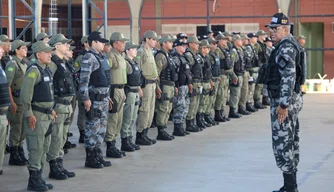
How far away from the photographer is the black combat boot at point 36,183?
8984 mm

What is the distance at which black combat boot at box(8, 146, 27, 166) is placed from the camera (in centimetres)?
1101

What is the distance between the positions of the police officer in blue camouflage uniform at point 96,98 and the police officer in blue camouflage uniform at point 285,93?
2851 millimetres

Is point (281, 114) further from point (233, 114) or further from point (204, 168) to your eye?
point (233, 114)

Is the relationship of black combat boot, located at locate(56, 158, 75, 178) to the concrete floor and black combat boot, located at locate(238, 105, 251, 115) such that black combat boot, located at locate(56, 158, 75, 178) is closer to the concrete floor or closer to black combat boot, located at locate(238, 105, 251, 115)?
the concrete floor

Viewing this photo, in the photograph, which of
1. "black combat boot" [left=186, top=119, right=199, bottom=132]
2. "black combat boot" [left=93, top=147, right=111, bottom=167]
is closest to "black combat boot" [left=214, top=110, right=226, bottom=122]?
"black combat boot" [left=186, top=119, right=199, bottom=132]

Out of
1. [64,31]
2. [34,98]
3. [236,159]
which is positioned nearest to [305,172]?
[236,159]

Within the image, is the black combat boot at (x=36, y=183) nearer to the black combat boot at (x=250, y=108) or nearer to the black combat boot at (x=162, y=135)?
the black combat boot at (x=162, y=135)

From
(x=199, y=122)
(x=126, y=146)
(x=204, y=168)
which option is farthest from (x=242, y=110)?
(x=204, y=168)

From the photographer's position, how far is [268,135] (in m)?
14.2

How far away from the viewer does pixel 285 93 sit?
8.24m

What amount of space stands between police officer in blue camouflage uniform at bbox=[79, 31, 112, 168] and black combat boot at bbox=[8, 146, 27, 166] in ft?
3.47

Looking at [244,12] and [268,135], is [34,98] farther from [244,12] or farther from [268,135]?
[244,12]

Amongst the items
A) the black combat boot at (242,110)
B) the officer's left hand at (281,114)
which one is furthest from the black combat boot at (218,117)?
the officer's left hand at (281,114)

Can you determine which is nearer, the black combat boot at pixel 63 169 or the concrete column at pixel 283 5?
the black combat boot at pixel 63 169
